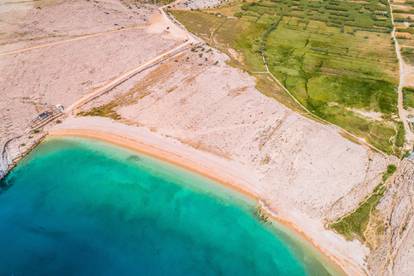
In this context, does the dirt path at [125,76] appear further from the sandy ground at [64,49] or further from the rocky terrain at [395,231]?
the rocky terrain at [395,231]

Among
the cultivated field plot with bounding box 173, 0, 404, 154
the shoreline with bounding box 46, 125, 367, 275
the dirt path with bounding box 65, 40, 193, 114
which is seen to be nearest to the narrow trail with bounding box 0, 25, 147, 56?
the dirt path with bounding box 65, 40, 193, 114

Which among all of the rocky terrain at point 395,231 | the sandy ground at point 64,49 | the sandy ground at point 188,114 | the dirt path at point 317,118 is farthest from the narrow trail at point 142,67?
the rocky terrain at point 395,231

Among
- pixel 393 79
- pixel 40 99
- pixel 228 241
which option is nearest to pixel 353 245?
pixel 228 241

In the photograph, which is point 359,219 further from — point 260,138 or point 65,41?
point 65,41

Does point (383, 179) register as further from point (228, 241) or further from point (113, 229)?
point (113, 229)

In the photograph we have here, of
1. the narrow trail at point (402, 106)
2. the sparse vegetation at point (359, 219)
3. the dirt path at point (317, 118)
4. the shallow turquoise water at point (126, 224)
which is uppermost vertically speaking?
the narrow trail at point (402, 106)

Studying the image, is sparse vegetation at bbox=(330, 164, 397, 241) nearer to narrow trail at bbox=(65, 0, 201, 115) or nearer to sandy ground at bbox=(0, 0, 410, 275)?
sandy ground at bbox=(0, 0, 410, 275)
